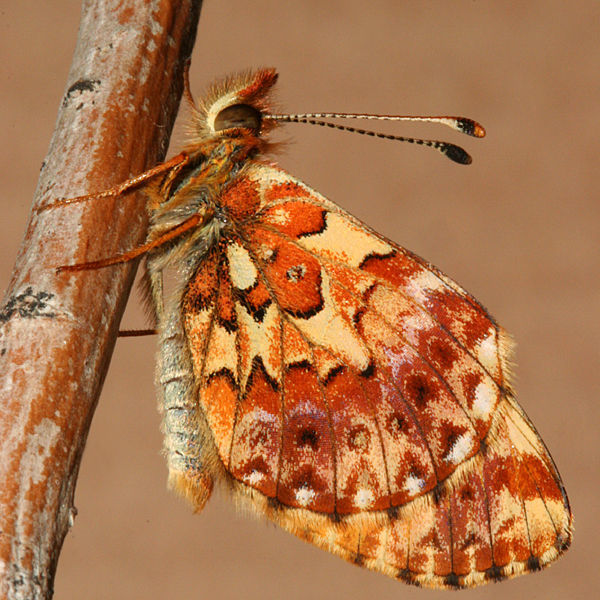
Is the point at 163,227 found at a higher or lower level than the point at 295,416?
higher

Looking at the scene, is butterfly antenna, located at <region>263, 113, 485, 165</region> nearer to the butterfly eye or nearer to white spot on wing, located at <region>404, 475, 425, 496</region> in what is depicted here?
the butterfly eye

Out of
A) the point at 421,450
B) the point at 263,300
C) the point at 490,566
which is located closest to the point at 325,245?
the point at 263,300

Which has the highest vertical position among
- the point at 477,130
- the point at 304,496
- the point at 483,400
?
the point at 477,130

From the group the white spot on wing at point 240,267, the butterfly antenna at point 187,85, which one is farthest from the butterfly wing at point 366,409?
the butterfly antenna at point 187,85

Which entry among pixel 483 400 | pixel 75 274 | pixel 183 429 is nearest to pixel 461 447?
pixel 483 400

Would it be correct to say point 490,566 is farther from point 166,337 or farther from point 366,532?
point 166,337

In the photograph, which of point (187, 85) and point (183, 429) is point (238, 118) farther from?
point (183, 429)

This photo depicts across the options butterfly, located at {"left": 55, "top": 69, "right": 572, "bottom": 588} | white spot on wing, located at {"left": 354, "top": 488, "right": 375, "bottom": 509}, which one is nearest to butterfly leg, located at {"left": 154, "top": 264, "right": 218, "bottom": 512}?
butterfly, located at {"left": 55, "top": 69, "right": 572, "bottom": 588}
